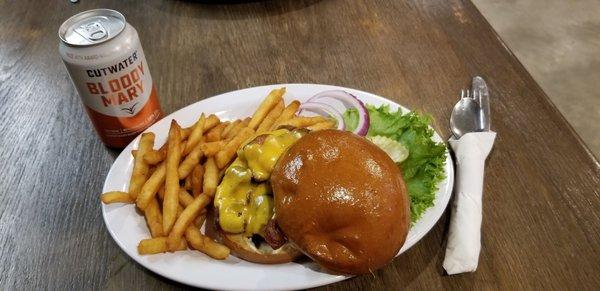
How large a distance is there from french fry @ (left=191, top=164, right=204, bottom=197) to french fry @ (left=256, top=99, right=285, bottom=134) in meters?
0.21

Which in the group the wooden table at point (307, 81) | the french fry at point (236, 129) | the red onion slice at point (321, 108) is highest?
the french fry at point (236, 129)

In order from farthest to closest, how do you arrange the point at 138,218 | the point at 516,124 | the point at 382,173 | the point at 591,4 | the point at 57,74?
the point at 591,4 < the point at 57,74 < the point at 516,124 < the point at 138,218 < the point at 382,173

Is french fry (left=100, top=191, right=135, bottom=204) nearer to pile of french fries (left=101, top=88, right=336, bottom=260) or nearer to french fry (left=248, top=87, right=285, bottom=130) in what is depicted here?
pile of french fries (left=101, top=88, right=336, bottom=260)

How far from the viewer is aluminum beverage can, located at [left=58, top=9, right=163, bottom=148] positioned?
1391 millimetres

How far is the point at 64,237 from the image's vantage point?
1472 mm

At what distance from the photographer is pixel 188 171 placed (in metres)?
1.46

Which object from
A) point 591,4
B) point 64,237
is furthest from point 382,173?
point 591,4

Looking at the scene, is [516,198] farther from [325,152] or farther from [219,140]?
[219,140]

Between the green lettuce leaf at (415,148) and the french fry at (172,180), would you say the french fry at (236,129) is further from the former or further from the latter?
the green lettuce leaf at (415,148)

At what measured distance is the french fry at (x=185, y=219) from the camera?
1.29m

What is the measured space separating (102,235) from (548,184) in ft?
4.43

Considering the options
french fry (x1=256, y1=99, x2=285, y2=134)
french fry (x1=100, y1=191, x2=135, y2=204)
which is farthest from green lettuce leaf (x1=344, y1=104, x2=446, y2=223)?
french fry (x1=100, y1=191, x2=135, y2=204)

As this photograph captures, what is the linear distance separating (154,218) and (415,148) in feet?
2.57

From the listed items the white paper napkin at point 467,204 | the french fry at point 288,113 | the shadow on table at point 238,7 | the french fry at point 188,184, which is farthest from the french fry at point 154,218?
the shadow on table at point 238,7
